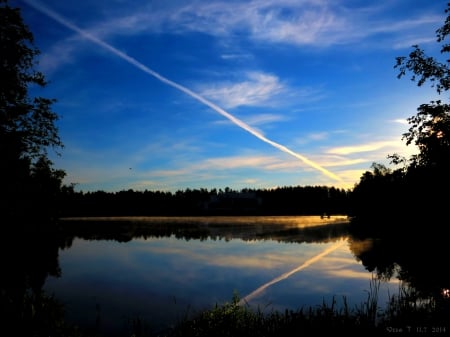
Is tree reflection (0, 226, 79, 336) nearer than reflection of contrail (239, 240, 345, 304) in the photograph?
Yes

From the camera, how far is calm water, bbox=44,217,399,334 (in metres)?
24.4

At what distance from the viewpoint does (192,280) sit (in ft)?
114

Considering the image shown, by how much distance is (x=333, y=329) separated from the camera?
14.7 metres

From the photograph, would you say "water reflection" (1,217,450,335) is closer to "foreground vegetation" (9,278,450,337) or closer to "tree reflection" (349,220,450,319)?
"tree reflection" (349,220,450,319)

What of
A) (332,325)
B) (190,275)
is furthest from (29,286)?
(332,325)

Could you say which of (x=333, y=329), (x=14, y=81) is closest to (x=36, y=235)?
(x=14, y=81)

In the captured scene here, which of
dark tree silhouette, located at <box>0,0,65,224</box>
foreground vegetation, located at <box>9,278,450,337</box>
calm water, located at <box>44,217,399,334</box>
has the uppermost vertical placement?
dark tree silhouette, located at <box>0,0,65,224</box>

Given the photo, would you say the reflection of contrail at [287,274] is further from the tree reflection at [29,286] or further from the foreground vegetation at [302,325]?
the tree reflection at [29,286]

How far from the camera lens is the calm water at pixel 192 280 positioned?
80.2 feet

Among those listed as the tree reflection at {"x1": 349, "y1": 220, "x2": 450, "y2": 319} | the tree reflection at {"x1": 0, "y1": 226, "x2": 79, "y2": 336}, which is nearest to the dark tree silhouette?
the tree reflection at {"x1": 0, "y1": 226, "x2": 79, "y2": 336}

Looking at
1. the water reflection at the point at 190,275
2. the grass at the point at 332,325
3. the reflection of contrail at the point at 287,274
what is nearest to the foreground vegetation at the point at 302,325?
the grass at the point at 332,325

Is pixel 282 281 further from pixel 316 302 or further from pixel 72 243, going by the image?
pixel 72 243

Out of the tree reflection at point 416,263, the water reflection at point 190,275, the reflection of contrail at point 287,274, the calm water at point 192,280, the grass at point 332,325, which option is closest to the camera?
the grass at point 332,325

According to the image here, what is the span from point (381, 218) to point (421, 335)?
93.2 m
